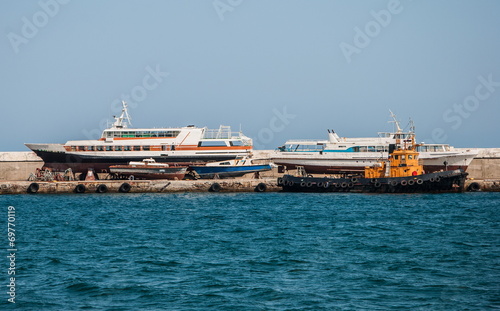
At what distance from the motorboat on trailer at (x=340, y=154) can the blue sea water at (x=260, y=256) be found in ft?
39.7

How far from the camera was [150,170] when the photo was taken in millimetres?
54188

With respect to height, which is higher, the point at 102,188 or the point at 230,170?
the point at 230,170

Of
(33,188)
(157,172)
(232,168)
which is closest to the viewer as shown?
(33,188)

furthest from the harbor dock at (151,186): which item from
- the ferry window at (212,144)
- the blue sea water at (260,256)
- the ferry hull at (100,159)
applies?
the blue sea water at (260,256)

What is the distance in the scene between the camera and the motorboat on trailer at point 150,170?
54.2 metres

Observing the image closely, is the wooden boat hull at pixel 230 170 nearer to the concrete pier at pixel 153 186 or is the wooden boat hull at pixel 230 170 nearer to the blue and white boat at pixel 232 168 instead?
the blue and white boat at pixel 232 168

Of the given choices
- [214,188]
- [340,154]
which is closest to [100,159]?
[214,188]

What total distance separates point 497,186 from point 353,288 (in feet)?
108

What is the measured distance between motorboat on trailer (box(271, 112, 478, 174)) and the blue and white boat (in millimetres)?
2996

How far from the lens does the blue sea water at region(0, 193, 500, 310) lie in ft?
60.6

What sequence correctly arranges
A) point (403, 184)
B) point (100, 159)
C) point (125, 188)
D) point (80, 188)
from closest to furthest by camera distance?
1. point (403, 184)
2. point (125, 188)
3. point (80, 188)
4. point (100, 159)

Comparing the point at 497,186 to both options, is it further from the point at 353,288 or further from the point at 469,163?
the point at 353,288

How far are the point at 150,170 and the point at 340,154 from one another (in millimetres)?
15625

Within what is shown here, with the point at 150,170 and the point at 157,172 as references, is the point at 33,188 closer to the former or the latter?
the point at 150,170
